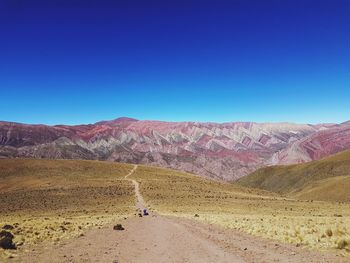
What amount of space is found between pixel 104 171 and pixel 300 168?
4835 inches

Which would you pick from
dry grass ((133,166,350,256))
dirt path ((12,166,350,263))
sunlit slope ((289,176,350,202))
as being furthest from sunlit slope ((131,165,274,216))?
sunlit slope ((289,176,350,202))

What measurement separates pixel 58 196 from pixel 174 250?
56962 mm

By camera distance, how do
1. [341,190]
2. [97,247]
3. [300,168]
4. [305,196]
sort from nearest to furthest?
[97,247]
[341,190]
[305,196]
[300,168]

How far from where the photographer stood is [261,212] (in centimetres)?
5369

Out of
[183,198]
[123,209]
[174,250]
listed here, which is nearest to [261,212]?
[183,198]

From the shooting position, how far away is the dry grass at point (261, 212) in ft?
65.4

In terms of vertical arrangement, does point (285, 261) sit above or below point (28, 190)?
above

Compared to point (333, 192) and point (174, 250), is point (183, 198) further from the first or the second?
point (333, 192)

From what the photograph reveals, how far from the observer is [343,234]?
1952 centimetres

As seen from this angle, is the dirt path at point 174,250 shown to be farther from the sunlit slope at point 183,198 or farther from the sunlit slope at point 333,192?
the sunlit slope at point 333,192

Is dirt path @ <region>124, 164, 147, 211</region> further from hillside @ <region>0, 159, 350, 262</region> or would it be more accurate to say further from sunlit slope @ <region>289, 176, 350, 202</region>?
sunlit slope @ <region>289, 176, 350, 202</region>

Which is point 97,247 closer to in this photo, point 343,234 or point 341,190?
point 343,234

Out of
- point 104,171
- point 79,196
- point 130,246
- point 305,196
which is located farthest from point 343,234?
point 305,196

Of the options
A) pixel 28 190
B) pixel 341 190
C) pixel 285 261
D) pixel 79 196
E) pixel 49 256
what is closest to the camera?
pixel 285 261
